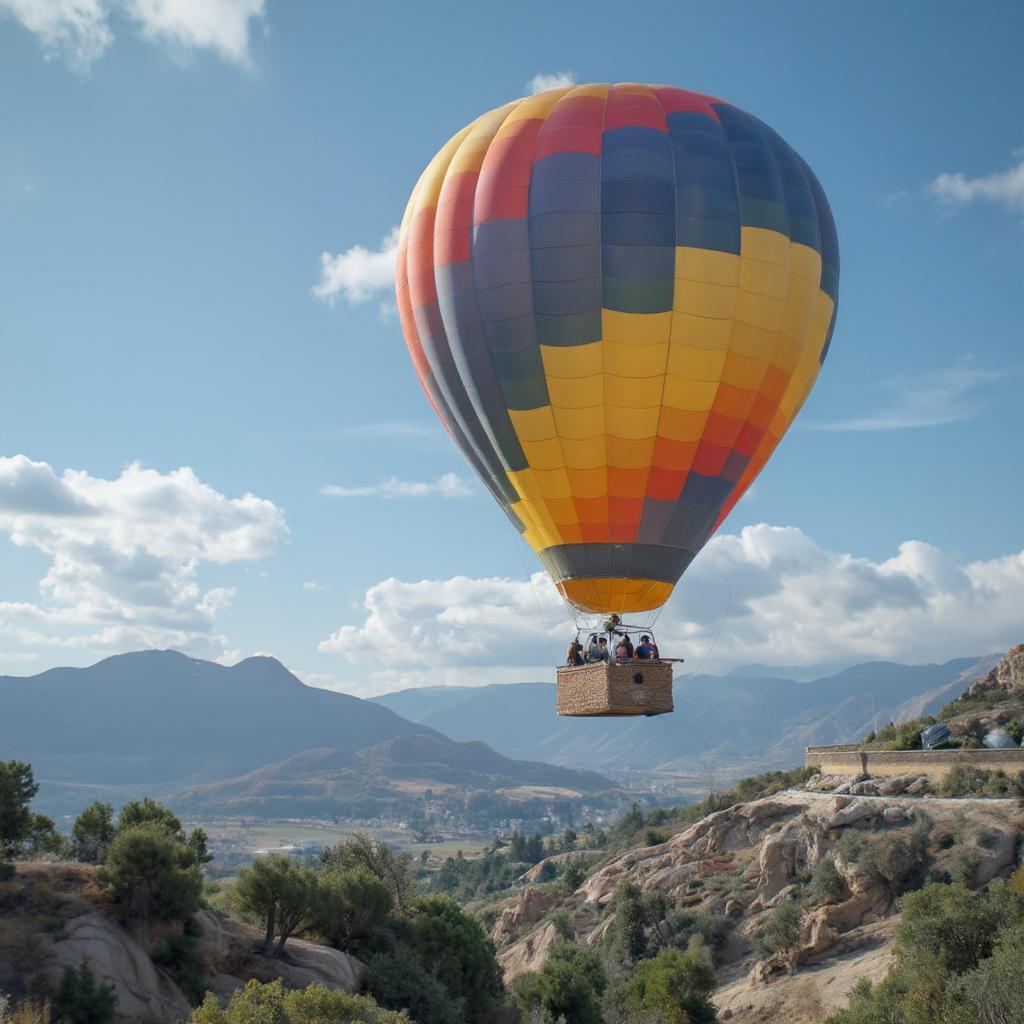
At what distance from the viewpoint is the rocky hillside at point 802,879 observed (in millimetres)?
36750

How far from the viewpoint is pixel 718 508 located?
2766cm

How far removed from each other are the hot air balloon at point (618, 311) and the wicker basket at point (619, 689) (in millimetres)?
1986

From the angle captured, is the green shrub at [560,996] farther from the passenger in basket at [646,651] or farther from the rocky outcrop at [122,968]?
the passenger in basket at [646,651]

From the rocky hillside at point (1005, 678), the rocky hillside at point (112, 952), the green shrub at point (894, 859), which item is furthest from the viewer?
the rocky hillside at point (1005, 678)

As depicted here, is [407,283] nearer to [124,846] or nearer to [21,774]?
[124,846]

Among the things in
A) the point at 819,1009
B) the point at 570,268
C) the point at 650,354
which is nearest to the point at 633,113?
the point at 570,268

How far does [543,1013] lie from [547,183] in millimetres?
24304

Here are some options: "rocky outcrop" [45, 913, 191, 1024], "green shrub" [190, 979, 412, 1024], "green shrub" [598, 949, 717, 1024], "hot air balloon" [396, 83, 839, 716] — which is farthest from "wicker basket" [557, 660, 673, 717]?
"green shrub" [598, 949, 717, 1024]

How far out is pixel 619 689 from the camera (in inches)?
952

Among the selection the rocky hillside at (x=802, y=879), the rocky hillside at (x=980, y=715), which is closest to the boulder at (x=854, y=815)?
the rocky hillside at (x=802, y=879)

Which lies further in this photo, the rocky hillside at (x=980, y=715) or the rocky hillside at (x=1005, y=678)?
the rocky hillside at (x=1005, y=678)

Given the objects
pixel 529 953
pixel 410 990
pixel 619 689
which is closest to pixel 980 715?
pixel 529 953

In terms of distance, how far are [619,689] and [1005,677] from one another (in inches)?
1854

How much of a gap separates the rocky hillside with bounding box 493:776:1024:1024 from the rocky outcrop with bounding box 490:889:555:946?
0.48 metres
